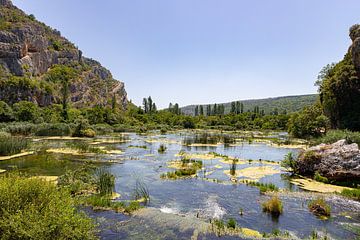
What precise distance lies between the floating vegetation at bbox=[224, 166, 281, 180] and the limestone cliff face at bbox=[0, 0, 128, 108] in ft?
311

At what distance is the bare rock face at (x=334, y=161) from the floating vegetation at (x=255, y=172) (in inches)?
116

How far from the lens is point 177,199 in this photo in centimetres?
1711

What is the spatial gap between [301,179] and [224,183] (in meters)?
7.02

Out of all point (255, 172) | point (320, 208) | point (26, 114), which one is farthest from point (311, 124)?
point (26, 114)

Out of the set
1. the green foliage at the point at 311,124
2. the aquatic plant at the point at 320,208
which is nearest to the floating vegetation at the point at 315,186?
the aquatic plant at the point at 320,208

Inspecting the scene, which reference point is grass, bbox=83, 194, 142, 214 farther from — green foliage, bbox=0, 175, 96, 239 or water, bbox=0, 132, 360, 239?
green foliage, bbox=0, 175, 96, 239

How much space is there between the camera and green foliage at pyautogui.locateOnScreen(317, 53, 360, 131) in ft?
176

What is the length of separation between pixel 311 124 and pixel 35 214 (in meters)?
63.1

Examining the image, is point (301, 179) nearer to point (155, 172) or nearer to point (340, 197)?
point (340, 197)

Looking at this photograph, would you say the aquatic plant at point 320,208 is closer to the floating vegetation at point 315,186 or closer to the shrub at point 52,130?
the floating vegetation at point 315,186

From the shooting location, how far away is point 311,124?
2388 inches

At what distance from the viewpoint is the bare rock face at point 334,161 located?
20.2 meters

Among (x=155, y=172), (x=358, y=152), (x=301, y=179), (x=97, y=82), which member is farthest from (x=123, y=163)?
(x=97, y=82)

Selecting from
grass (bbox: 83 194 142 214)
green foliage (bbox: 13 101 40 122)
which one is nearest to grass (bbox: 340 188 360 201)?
grass (bbox: 83 194 142 214)
